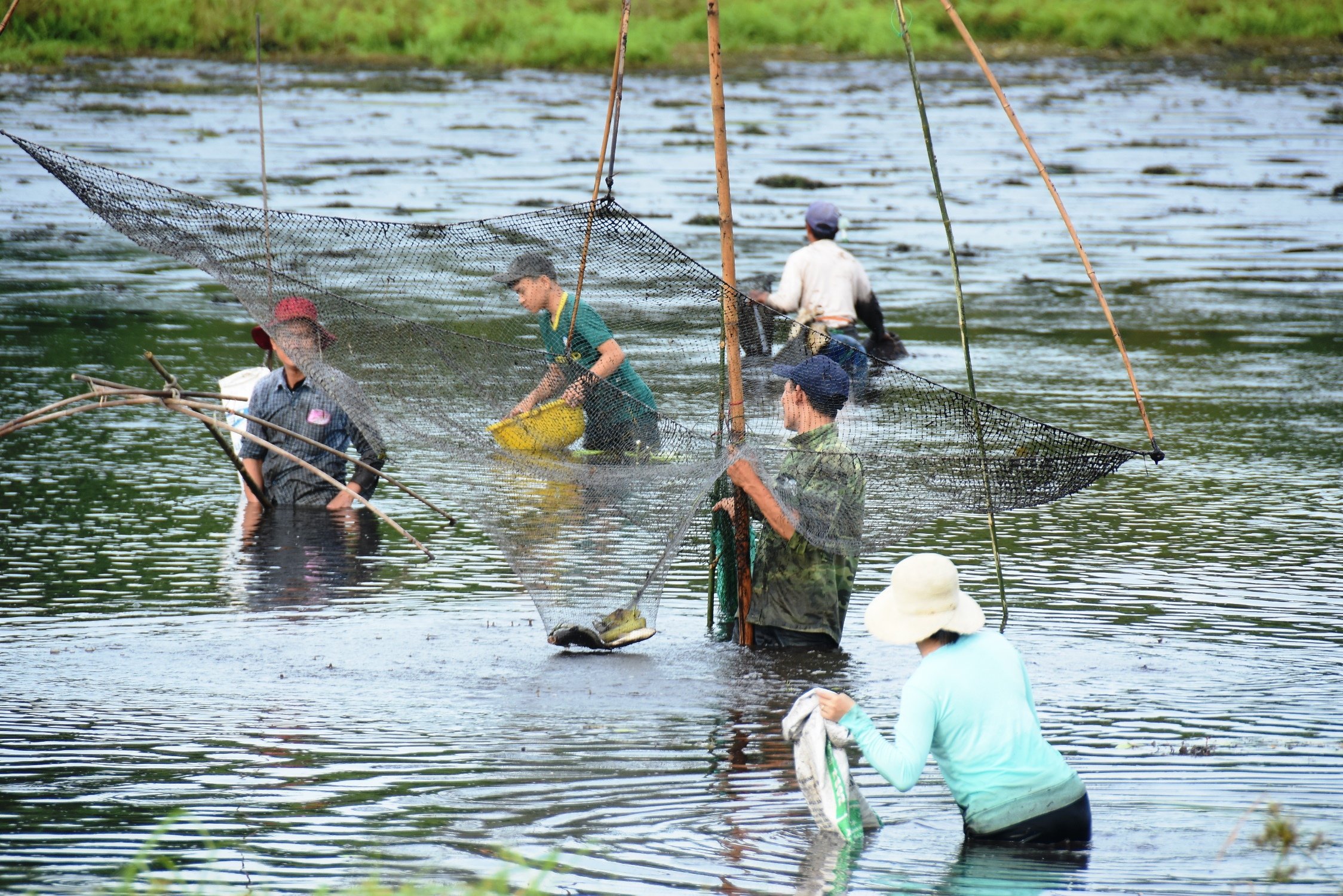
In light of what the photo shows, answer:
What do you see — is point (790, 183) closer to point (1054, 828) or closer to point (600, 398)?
point (600, 398)

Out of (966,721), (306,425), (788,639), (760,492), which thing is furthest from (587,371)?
(306,425)

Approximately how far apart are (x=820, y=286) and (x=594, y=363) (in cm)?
429

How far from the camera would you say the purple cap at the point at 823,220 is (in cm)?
1145

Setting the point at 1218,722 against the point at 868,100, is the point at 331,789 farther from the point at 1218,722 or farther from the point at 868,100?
the point at 868,100

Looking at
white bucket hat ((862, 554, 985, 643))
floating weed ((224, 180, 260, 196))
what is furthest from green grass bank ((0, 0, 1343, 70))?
white bucket hat ((862, 554, 985, 643))

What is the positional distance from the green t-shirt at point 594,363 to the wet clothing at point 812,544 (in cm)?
65

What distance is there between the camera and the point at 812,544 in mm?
6922

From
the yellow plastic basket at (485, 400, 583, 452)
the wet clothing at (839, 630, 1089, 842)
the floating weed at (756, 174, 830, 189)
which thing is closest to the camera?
the wet clothing at (839, 630, 1089, 842)

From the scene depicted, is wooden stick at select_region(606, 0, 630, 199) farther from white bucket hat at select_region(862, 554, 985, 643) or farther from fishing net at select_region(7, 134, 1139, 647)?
white bucket hat at select_region(862, 554, 985, 643)

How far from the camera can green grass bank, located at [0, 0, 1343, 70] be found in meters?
45.0

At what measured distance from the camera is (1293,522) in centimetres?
929

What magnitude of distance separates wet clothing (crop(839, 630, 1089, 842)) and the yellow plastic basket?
230cm

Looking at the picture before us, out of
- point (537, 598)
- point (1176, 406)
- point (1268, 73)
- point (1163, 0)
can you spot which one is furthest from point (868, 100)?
point (537, 598)

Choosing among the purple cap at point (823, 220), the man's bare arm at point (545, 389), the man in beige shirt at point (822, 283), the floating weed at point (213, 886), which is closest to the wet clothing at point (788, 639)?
the man's bare arm at point (545, 389)
